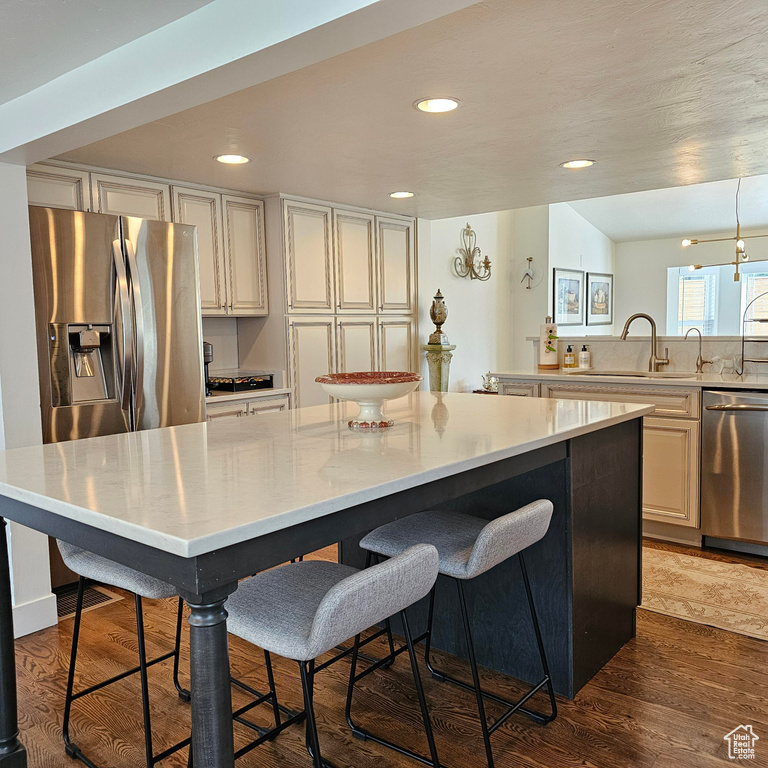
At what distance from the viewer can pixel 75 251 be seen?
3203 millimetres

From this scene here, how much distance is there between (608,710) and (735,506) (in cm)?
186

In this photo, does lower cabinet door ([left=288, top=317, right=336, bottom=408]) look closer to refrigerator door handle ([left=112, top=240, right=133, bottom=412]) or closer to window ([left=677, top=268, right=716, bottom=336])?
refrigerator door handle ([left=112, top=240, right=133, bottom=412])

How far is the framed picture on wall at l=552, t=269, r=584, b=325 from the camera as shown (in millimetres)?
7691

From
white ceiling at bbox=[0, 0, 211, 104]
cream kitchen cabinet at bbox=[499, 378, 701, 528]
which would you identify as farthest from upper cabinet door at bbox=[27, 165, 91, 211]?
cream kitchen cabinet at bbox=[499, 378, 701, 528]

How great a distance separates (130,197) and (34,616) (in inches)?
88.2

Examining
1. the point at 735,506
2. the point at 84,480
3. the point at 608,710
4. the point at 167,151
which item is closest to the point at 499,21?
the point at 84,480

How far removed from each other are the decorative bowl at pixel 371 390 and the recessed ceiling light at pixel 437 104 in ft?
3.90

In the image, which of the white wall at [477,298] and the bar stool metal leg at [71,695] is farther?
the white wall at [477,298]

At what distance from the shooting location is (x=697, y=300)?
9.21 meters

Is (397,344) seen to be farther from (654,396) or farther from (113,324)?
(113,324)

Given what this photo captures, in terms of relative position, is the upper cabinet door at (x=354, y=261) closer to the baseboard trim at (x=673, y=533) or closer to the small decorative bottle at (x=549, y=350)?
the small decorative bottle at (x=549, y=350)

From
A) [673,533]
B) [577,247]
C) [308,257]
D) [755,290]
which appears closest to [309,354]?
[308,257]

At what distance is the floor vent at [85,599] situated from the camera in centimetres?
309

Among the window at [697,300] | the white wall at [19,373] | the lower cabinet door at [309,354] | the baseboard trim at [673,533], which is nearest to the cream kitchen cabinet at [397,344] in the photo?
the lower cabinet door at [309,354]
